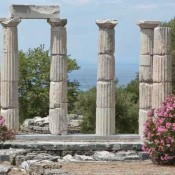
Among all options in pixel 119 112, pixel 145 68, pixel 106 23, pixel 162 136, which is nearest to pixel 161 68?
pixel 145 68

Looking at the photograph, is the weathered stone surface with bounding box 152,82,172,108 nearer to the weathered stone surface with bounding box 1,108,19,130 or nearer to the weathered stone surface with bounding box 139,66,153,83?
the weathered stone surface with bounding box 139,66,153,83

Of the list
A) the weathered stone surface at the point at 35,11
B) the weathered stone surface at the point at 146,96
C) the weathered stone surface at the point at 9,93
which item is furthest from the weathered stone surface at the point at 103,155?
the weathered stone surface at the point at 35,11

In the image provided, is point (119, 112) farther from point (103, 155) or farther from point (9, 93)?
point (103, 155)

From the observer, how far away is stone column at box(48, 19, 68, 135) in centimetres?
4269

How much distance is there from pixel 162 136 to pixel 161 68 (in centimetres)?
1057

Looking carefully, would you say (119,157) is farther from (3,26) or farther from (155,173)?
(3,26)

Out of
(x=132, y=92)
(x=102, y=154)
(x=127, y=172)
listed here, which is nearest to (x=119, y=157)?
(x=102, y=154)

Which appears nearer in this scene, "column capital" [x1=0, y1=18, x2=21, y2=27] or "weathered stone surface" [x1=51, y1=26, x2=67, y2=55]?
"column capital" [x1=0, y1=18, x2=21, y2=27]

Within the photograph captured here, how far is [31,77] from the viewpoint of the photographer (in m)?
63.8

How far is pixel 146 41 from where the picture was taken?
1719 inches

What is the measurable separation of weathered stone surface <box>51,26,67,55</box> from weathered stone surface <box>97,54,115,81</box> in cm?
200

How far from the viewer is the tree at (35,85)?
6269 cm

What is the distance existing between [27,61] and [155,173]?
38.3 meters

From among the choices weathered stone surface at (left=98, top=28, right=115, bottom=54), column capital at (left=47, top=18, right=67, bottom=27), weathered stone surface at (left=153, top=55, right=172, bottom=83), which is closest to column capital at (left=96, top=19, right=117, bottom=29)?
weathered stone surface at (left=98, top=28, right=115, bottom=54)
